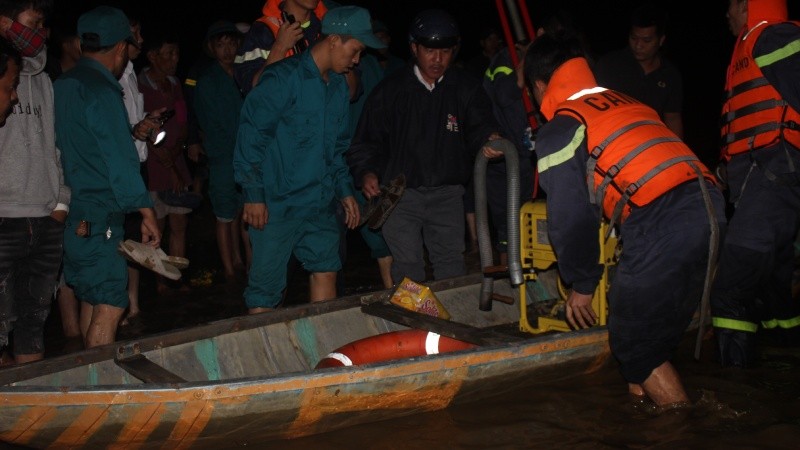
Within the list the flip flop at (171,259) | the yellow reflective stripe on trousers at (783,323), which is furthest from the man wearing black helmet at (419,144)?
the yellow reflective stripe on trousers at (783,323)

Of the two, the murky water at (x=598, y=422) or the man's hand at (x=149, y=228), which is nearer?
the murky water at (x=598, y=422)

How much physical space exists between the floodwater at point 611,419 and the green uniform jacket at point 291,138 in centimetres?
155

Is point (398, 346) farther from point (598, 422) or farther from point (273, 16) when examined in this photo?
point (273, 16)

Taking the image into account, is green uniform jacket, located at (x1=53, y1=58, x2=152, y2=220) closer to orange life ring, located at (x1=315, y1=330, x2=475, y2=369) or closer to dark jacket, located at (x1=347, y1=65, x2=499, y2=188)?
orange life ring, located at (x1=315, y1=330, x2=475, y2=369)

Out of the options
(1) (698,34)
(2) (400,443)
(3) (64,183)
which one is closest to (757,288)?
(2) (400,443)

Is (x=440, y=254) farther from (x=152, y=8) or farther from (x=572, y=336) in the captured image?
(x=152, y=8)

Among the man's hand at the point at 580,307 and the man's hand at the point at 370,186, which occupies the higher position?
the man's hand at the point at 370,186

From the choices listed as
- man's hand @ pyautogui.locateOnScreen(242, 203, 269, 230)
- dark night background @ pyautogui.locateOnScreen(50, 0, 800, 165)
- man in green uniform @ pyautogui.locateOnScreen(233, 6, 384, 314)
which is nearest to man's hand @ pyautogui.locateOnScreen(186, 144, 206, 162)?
man in green uniform @ pyautogui.locateOnScreen(233, 6, 384, 314)

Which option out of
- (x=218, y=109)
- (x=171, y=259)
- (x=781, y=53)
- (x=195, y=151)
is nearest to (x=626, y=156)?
(x=781, y=53)

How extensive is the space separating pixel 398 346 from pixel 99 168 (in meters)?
1.98

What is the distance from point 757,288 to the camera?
18.9 feet

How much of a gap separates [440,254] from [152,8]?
20018 mm

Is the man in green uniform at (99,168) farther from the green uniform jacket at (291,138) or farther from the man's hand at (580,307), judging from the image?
the man's hand at (580,307)

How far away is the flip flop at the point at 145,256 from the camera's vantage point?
5193 mm
